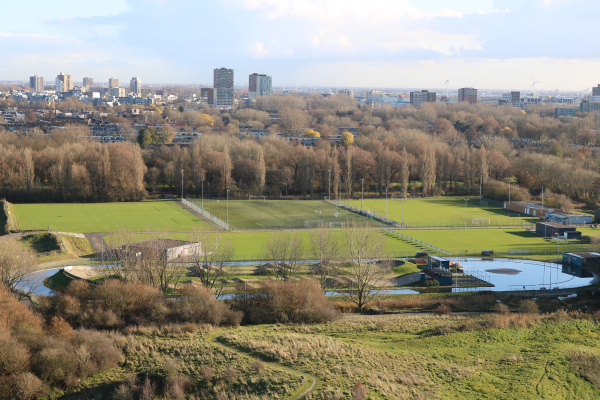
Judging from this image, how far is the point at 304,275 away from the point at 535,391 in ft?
49.9

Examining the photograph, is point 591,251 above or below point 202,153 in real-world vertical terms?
below

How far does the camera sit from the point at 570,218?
51594mm

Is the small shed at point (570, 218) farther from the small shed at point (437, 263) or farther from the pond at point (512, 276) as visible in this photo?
the small shed at point (437, 263)

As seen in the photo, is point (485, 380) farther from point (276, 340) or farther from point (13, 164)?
point (13, 164)

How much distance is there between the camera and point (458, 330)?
85.6 ft

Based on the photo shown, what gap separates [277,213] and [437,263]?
22.1 m

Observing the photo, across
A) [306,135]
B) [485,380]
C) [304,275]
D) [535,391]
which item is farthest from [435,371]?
[306,135]

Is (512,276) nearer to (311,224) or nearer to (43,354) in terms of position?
(311,224)

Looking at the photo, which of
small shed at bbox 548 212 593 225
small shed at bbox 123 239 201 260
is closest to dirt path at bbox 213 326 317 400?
small shed at bbox 123 239 201 260

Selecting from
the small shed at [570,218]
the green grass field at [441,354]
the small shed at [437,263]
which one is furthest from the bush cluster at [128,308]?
the small shed at [570,218]

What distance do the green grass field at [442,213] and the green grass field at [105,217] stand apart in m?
17.3

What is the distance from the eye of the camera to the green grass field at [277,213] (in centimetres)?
5028

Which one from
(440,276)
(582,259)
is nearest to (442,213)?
(582,259)

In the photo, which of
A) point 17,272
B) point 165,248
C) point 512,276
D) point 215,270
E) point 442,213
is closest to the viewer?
point 17,272
